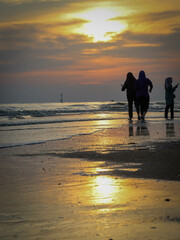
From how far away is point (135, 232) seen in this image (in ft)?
11.1

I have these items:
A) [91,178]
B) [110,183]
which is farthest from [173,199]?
[91,178]

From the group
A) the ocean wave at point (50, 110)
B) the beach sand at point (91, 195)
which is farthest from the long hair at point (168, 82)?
the beach sand at point (91, 195)

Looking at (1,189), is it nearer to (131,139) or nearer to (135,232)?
(135,232)

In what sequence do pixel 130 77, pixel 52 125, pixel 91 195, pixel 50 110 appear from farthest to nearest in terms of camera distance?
pixel 50 110 < pixel 130 77 < pixel 52 125 < pixel 91 195

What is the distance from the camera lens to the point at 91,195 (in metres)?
4.66

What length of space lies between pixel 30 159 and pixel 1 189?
2721 mm

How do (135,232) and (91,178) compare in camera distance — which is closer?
(135,232)

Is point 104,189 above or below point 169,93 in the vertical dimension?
below

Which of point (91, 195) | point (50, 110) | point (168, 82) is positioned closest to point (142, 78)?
point (168, 82)

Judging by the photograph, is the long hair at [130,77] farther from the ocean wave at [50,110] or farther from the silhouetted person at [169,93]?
the ocean wave at [50,110]

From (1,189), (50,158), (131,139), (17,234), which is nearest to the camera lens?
(17,234)

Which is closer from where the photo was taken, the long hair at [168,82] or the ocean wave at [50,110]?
the long hair at [168,82]

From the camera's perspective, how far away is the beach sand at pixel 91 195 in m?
3.47

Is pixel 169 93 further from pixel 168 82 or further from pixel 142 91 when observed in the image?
pixel 142 91
